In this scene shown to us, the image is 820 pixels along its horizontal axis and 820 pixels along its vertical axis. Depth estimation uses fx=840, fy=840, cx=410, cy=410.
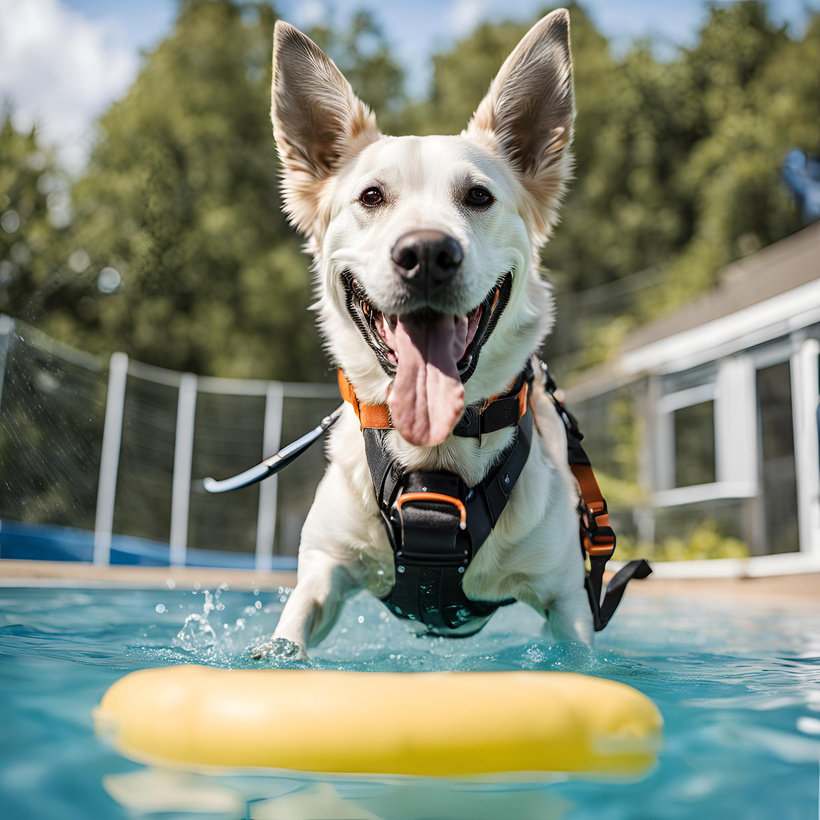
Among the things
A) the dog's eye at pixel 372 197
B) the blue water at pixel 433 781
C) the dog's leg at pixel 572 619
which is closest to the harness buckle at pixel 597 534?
the dog's leg at pixel 572 619

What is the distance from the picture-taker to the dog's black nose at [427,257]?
225 cm

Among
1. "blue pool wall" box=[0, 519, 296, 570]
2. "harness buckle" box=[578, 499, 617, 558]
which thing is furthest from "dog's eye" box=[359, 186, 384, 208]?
"blue pool wall" box=[0, 519, 296, 570]

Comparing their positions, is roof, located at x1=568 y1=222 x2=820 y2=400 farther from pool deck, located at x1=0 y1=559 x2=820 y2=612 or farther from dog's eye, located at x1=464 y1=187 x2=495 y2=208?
dog's eye, located at x1=464 y1=187 x2=495 y2=208

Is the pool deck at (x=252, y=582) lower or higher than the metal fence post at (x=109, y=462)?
lower

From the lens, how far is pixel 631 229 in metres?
Answer: 23.4

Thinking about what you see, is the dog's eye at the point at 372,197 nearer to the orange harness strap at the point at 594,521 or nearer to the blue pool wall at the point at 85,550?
the orange harness strap at the point at 594,521

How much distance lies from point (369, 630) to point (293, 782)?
2.40m

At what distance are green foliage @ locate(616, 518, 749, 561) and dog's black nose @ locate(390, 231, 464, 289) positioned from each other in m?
8.76

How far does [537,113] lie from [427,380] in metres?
1.25

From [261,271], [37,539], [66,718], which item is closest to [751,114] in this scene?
[261,271]

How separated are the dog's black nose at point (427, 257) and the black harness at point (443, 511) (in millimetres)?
484

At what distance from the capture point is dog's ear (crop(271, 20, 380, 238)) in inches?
114

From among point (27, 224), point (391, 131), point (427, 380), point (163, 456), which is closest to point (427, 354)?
point (427, 380)

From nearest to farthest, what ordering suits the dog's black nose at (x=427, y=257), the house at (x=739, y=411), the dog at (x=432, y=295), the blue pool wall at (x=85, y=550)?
the dog's black nose at (x=427, y=257) → the dog at (x=432, y=295) → the blue pool wall at (x=85, y=550) → the house at (x=739, y=411)
